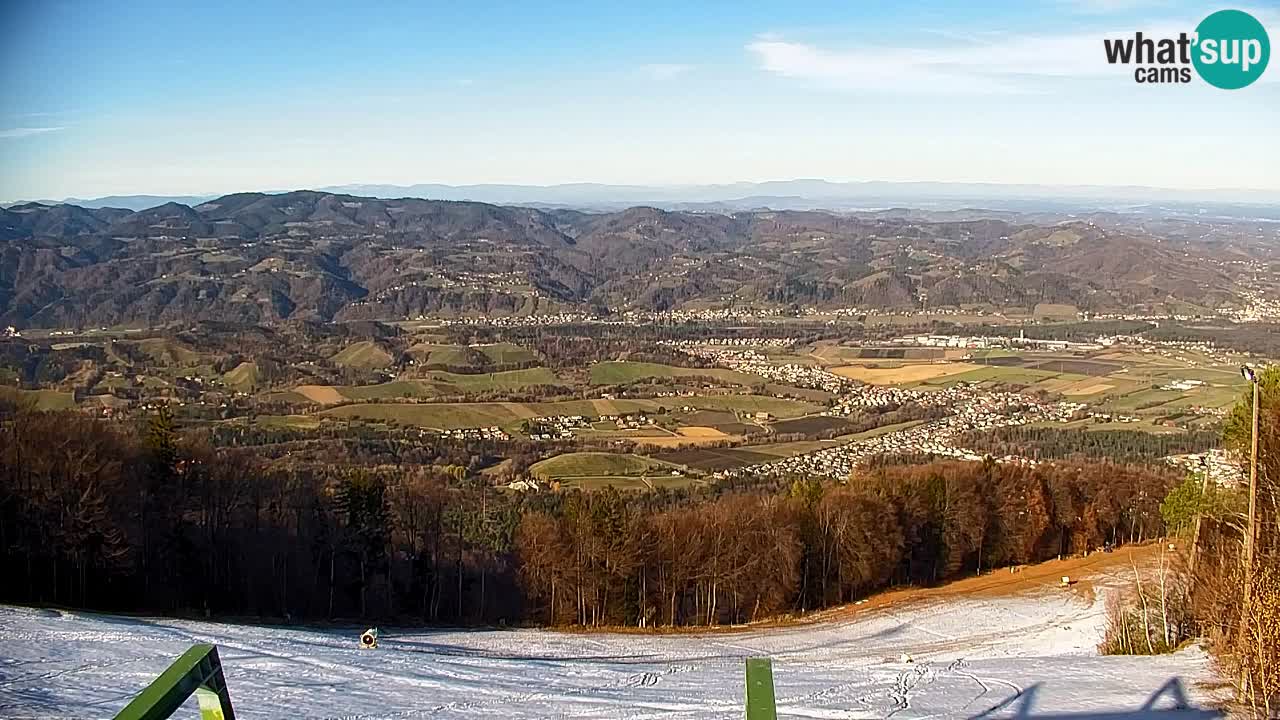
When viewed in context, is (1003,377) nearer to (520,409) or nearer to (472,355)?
(520,409)

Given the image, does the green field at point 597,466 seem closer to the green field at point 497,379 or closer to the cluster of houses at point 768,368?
the green field at point 497,379

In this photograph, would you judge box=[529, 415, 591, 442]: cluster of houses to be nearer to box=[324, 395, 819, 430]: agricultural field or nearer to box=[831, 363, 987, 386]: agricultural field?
box=[324, 395, 819, 430]: agricultural field

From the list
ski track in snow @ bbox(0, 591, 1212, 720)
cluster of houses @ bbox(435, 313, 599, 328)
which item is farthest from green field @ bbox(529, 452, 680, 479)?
cluster of houses @ bbox(435, 313, 599, 328)

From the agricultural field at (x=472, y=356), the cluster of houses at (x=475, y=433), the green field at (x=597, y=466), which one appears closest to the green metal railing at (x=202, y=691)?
the green field at (x=597, y=466)

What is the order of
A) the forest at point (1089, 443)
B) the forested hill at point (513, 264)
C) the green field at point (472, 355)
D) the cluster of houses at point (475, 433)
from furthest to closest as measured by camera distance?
the forested hill at point (513, 264), the green field at point (472, 355), the cluster of houses at point (475, 433), the forest at point (1089, 443)

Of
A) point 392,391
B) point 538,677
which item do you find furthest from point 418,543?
point 392,391

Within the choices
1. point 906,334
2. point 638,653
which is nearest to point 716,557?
point 638,653

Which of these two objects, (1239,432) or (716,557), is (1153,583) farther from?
(716,557)
